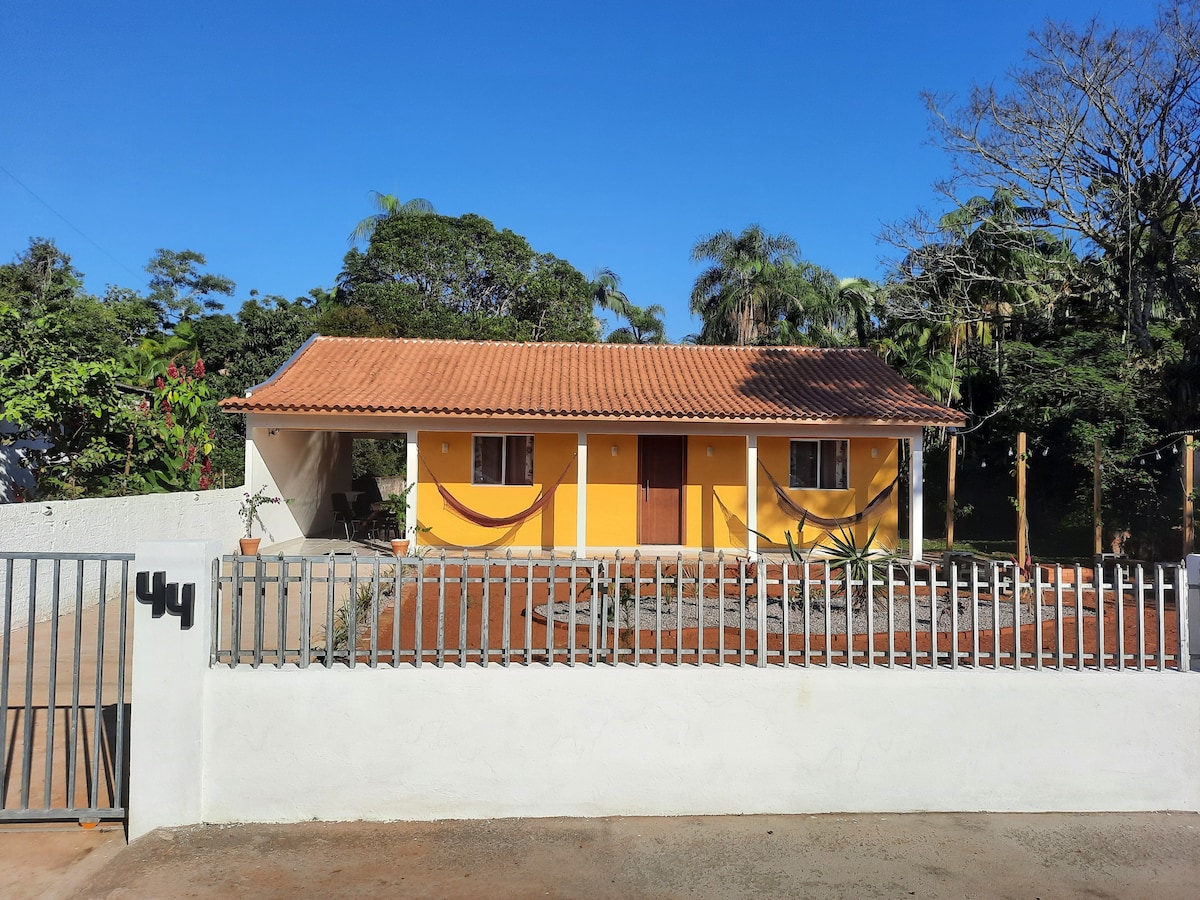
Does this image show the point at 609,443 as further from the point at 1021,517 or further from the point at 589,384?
the point at 1021,517

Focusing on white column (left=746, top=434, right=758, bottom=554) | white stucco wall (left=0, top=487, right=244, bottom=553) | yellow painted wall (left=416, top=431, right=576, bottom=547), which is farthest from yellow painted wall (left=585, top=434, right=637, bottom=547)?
white stucco wall (left=0, top=487, right=244, bottom=553)

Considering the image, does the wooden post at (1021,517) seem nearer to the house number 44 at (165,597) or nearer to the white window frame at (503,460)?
the white window frame at (503,460)

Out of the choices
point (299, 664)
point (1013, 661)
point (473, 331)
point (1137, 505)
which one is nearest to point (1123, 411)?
point (1137, 505)

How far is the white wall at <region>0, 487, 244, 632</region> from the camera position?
7.66m

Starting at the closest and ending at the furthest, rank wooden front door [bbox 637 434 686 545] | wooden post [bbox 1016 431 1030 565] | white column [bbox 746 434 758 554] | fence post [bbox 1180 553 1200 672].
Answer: fence post [bbox 1180 553 1200 672]
wooden post [bbox 1016 431 1030 565]
white column [bbox 746 434 758 554]
wooden front door [bbox 637 434 686 545]

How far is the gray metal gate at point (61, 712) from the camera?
147 inches

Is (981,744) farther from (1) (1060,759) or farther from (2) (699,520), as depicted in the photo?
(2) (699,520)

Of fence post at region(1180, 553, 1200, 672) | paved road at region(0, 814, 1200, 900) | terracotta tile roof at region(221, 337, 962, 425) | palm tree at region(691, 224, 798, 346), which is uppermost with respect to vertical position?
palm tree at region(691, 224, 798, 346)

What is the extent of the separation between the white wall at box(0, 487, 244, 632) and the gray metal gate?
20 centimetres

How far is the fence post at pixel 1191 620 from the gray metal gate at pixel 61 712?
16.0ft

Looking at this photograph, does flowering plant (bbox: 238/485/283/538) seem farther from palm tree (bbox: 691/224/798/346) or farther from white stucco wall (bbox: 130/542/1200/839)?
palm tree (bbox: 691/224/798/346)

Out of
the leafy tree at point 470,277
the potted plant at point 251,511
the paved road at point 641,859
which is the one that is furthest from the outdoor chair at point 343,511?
the paved road at point 641,859

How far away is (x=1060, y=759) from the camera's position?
407 centimetres

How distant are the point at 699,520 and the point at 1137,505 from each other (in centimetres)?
792
